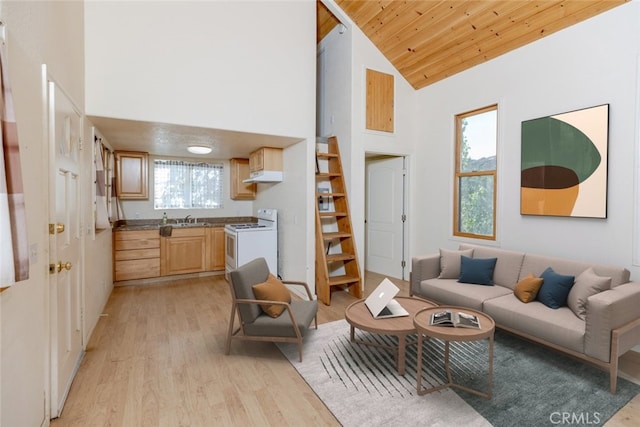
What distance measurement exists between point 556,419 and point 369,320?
1.30m

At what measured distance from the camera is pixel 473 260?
3590mm

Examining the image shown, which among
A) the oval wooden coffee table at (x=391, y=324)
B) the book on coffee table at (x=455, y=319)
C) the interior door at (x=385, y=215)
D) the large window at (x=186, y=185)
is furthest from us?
the large window at (x=186, y=185)

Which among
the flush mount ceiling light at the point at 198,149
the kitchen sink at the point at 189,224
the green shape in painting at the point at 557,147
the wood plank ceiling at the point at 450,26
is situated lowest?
the kitchen sink at the point at 189,224

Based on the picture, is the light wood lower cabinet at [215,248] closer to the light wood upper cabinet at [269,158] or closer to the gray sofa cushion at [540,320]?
the light wood upper cabinet at [269,158]

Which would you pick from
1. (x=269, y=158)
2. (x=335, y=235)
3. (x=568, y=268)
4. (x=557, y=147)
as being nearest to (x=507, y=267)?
(x=568, y=268)

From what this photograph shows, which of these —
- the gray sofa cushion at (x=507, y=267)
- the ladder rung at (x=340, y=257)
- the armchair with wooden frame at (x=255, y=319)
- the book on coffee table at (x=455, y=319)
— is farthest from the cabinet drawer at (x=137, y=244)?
A: the gray sofa cushion at (x=507, y=267)

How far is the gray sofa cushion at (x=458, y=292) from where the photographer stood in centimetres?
314

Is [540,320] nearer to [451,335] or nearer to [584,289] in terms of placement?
[584,289]

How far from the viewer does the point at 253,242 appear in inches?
192

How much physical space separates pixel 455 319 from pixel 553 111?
2.67 metres

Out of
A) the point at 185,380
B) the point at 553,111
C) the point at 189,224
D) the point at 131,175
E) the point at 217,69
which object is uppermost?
the point at 217,69

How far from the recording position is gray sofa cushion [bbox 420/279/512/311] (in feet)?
10.3

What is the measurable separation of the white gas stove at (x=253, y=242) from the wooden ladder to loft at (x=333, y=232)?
0.84 meters

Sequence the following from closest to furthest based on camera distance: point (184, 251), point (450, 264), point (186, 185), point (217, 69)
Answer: point (217, 69) → point (450, 264) → point (184, 251) → point (186, 185)
